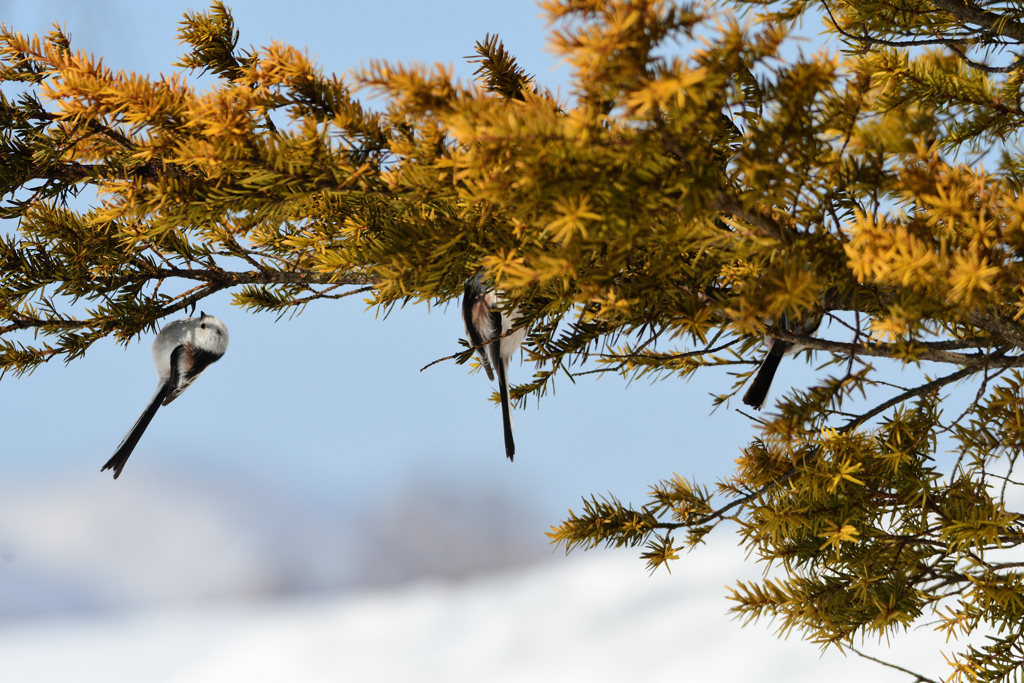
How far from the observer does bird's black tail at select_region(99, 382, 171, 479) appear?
3.35ft

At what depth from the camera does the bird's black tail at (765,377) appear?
87 cm

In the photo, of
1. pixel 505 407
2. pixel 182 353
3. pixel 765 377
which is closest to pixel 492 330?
pixel 505 407

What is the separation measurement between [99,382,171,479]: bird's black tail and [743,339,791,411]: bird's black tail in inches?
32.3

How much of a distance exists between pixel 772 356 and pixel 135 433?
0.87 metres

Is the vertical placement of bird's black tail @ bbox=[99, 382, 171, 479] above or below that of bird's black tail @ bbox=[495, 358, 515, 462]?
above

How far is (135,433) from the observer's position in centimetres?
105

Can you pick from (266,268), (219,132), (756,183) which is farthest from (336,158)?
(266,268)

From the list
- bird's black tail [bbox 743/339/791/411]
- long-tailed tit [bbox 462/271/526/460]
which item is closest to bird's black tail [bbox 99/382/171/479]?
long-tailed tit [bbox 462/271/526/460]

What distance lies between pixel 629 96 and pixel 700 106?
0.06m

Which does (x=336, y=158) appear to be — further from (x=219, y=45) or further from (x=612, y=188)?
(x=219, y=45)

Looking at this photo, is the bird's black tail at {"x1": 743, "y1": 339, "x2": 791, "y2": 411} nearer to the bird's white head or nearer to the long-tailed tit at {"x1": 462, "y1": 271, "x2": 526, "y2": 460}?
the long-tailed tit at {"x1": 462, "y1": 271, "x2": 526, "y2": 460}

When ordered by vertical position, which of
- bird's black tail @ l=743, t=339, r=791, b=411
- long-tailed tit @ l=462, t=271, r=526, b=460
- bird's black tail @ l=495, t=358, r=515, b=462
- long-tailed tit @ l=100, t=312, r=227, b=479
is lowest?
bird's black tail @ l=743, t=339, r=791, b=411

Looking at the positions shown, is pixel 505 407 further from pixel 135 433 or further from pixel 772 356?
pixel 135 433

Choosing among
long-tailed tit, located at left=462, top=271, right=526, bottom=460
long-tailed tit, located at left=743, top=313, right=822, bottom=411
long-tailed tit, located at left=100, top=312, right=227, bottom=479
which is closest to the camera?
long-tailed tit, located at left=743, top=313, right=822, bottom=411
